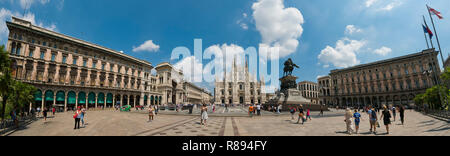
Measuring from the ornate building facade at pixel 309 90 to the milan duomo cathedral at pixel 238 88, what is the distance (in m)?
18.9

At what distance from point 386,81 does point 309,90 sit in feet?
106

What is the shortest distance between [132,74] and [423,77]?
79.0 m

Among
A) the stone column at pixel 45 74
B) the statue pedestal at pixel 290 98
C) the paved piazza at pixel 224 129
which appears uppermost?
the stone column at pixel 45 74

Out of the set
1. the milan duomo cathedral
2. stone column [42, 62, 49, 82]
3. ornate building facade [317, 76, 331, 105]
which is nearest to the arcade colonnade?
stone column [42, 62, 49, 82]

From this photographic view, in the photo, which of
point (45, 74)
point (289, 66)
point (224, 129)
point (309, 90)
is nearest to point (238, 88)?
point (309, 90)

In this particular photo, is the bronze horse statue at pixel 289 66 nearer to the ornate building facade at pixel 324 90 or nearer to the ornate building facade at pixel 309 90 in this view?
the ornate building facade at pixel 324 90

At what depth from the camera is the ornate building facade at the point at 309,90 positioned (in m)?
77.6

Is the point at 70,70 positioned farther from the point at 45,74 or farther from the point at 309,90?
the point at 309,90

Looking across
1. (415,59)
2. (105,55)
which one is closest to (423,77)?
(415,59)

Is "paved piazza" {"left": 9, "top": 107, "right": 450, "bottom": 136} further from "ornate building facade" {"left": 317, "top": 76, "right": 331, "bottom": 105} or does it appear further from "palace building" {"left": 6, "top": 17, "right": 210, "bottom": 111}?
"ornate building facade" {"left": 317, "top": 76, "right": 331, "bottom": 105}

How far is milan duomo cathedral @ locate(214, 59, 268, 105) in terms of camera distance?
78.5 meters

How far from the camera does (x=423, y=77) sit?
41.6 metres

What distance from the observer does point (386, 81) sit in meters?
48.0

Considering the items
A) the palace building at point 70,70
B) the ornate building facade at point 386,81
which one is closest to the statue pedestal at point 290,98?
the palace building at point 70,70
